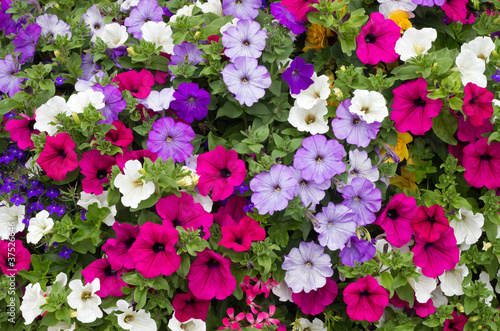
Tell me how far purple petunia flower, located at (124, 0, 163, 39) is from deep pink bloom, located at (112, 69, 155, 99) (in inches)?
12.1

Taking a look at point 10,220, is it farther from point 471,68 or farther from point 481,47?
point 481,47

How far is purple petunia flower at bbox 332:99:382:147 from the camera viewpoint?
1835 millimetres

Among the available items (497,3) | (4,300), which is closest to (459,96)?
(497,3)

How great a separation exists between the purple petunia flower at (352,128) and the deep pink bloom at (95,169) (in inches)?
35.5

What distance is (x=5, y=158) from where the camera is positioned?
1955mm

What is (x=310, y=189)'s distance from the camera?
1.80 m

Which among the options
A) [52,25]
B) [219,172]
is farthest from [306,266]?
[52,25]

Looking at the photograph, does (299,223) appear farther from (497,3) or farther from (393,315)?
(497,3)

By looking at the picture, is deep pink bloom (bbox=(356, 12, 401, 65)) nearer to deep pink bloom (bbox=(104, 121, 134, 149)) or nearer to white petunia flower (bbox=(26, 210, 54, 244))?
deep pink bloom (bbox=(104, 121, 134, 149))

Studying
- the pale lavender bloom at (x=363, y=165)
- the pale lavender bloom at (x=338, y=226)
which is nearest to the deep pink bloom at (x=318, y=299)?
the pale lavender bloom at (x=338, y=226)

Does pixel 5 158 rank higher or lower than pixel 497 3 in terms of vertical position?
lower

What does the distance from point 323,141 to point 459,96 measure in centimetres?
56

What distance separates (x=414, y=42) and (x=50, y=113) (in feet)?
4.98

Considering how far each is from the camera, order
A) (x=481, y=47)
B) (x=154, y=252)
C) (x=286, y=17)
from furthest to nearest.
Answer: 1. (x=481, y=47)
2. (x=286, y=17)
3. (x=154, y=252)
